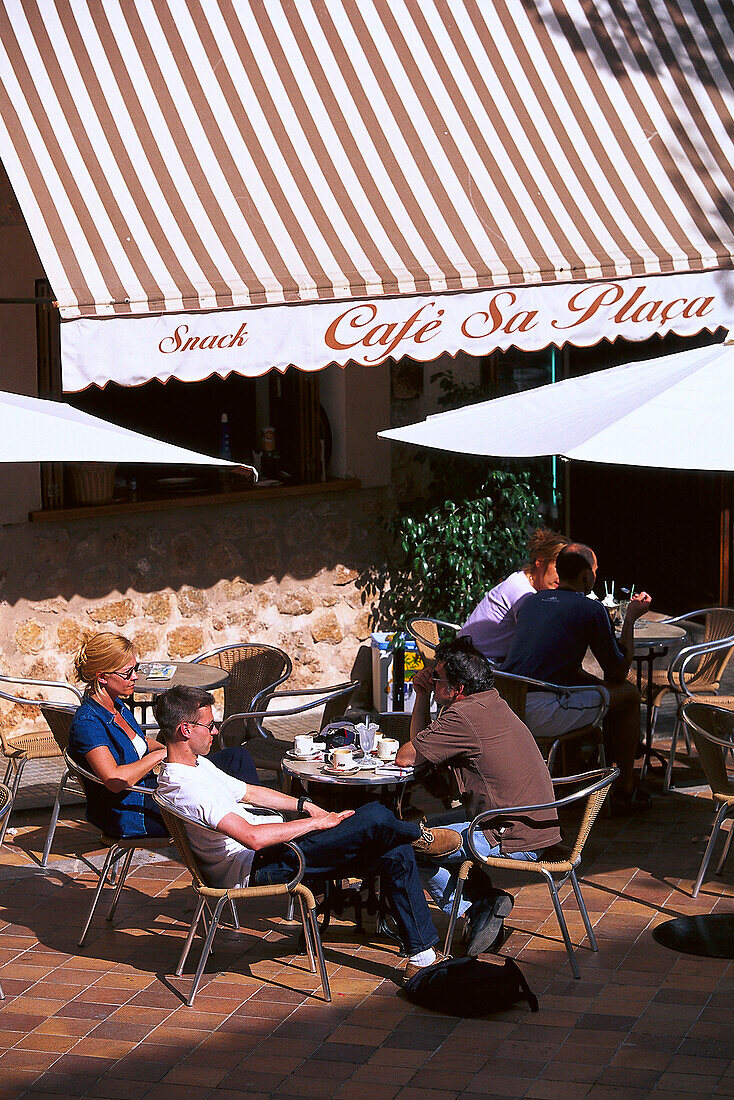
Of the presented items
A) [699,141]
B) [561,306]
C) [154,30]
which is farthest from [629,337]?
[154,30]

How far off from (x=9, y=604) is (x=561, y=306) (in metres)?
4.06

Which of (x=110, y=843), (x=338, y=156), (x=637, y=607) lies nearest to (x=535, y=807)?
(x=110, y=843)

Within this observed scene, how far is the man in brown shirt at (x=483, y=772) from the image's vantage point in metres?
5.89

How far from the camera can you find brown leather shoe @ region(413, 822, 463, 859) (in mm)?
5914

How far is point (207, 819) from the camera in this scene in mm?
5555

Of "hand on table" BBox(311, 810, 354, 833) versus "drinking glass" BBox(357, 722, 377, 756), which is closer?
"hand on table" BBox(311, 810, 354, 833)

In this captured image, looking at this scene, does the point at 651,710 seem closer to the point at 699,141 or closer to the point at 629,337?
the point at 629,337

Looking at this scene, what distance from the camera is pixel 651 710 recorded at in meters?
8.66

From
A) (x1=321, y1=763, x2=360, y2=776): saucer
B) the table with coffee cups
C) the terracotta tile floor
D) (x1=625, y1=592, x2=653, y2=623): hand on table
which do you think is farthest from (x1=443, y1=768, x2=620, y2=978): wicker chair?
(x1=625, y1=592, x2=653, y2=623): hand on table

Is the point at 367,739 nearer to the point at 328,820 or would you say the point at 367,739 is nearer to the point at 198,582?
the point at 328,820

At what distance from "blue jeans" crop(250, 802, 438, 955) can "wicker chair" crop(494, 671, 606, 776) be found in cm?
172

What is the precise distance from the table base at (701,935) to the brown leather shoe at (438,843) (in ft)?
3.29

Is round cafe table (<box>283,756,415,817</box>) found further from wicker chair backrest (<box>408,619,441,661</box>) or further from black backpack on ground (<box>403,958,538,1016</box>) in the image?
wicker chair backrest (<box>408,619,441,661</box>)

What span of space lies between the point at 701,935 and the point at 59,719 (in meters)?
3.16
